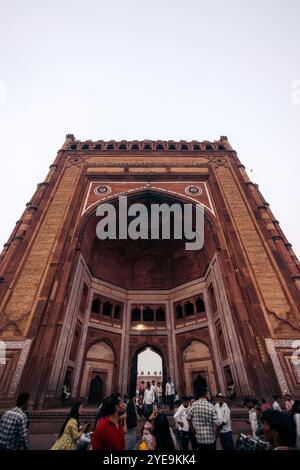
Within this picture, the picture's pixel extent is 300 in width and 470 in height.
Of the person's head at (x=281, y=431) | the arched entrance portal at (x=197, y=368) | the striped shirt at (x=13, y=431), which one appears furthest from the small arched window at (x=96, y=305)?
the person's head at (x=281, y=431)

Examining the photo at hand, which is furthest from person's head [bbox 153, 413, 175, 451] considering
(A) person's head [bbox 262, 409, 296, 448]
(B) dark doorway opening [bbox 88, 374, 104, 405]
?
(B) dark doorway opening [bbox 88, 374, 104, 405]

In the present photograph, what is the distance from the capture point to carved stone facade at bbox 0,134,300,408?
940cm

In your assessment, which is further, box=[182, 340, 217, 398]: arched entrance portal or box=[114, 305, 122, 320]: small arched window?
box=[114, 305, 122, 320]: small arched window

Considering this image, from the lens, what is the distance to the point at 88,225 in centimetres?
1409

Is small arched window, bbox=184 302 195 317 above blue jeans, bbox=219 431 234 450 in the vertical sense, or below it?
above

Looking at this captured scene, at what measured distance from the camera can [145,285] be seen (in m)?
17.3

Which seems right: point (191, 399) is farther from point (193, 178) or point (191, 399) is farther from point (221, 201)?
point (193, 178)

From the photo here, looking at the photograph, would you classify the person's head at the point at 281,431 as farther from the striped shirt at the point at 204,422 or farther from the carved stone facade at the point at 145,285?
the carved stone facade at the point at 145,285

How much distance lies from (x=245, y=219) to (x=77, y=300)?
9.28 meters

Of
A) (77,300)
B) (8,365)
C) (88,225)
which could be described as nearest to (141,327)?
(77,300)

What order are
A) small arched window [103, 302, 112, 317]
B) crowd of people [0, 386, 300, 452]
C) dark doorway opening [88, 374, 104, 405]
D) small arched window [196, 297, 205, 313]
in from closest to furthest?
crowd of people [0, 386, 300, 452], dark doorway opening [88, 374, 104, 405], small arched window [196, 297, 205, 313], small arched window [103, 302, 112, 317]

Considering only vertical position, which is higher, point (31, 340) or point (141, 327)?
point (141, 327)

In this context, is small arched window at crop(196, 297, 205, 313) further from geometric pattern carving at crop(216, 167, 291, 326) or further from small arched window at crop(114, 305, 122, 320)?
small arched window at crop(114, 305, 122, 320)
